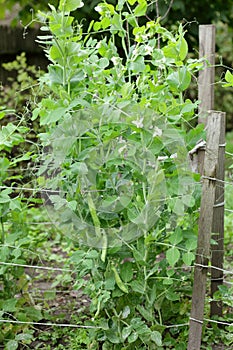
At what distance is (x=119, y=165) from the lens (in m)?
3.03

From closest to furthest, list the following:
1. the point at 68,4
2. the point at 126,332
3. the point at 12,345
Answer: the point at 68,4
the point at 126,332
the point at 12,345

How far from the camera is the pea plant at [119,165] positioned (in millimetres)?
2914

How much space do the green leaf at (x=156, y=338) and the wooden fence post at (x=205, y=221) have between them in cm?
16

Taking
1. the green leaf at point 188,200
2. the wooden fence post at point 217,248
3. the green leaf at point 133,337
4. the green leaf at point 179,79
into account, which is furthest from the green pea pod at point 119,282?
the green leaf at point 179,79

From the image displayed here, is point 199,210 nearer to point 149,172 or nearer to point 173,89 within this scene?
point 149,172

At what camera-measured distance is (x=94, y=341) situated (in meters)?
3.31

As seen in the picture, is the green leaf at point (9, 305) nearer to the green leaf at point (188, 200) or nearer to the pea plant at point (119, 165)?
the pea plant at point (119, 165)

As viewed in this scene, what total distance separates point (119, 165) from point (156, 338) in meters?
0.82

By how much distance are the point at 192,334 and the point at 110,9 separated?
5.16 feet

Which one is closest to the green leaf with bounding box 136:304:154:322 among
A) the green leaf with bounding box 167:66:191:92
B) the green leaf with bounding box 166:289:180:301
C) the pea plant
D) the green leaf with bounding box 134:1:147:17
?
the pea plant

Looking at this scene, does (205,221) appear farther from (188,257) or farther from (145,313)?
(145,313)

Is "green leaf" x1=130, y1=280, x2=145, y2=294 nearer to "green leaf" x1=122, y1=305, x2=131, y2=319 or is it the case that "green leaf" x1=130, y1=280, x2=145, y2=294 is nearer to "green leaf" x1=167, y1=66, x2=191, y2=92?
"green leaf" x1=122, y1=305, x2=131, y2=319

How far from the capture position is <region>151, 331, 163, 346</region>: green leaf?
3035mm

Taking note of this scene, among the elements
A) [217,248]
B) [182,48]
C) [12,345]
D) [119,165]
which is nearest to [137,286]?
[119,165]
